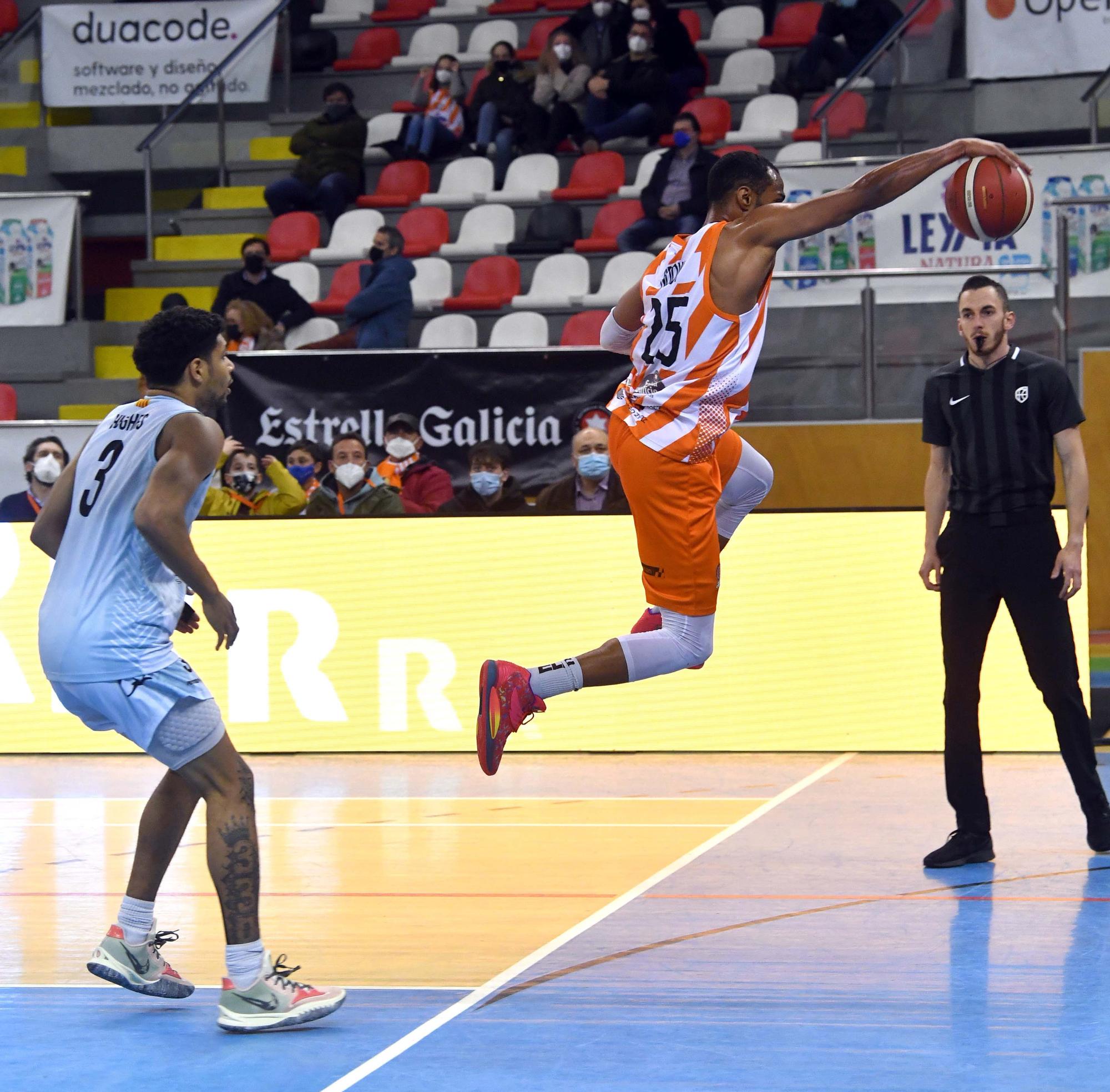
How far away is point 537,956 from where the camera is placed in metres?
5.53

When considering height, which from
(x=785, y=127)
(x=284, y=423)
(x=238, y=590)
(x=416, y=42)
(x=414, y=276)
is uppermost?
(x=416, y=42)

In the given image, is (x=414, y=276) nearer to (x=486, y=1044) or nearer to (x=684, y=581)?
(x=684, y=581)

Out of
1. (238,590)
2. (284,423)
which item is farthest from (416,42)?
(238,590)

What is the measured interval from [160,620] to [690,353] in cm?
222

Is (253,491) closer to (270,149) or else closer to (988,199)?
(988,199)

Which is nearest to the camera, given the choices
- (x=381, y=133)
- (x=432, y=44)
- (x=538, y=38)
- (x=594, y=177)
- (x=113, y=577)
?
(x=113, y=577)

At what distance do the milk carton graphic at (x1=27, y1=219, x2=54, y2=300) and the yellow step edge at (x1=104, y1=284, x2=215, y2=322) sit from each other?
161 cm

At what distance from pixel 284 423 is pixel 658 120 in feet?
22.0

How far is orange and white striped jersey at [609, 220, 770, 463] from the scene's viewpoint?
6.06 metres

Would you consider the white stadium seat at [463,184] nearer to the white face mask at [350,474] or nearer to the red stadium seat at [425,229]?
the red stadium seat at [425,229]

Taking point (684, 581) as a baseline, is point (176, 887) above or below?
below

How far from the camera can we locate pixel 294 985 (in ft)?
15.8

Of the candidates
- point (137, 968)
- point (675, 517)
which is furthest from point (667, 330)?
point (137, 968)

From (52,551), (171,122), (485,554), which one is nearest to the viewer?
(52,551)
